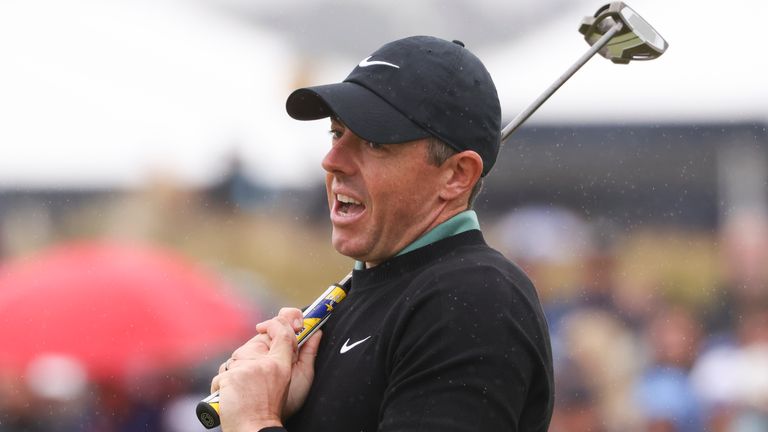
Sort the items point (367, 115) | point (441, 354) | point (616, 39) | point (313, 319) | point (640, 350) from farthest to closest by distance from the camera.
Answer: point (640, 350), point (616, 39), point (313, 319), point (367, 115), point (441, 354)

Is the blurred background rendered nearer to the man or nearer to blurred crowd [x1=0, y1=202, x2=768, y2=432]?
blurred crowd [x1=0, y1=202, x2=768, y2=432]

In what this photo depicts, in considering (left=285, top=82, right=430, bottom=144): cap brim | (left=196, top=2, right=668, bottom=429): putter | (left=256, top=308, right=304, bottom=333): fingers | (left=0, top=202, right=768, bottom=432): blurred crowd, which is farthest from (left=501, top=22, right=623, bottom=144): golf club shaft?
(left=0, top=202, right=768, bottom=432): blurred crowd

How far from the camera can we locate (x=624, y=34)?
2912 mm

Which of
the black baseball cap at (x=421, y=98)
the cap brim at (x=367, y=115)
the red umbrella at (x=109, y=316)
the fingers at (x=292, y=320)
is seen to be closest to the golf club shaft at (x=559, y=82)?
the black baseball cap at (x=421, y=98)

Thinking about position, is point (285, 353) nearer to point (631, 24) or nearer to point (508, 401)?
point (508, 401)

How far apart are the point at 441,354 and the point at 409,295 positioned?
0.49 feet

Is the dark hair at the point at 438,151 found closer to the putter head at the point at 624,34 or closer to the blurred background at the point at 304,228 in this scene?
the putter head at the point at 624,34

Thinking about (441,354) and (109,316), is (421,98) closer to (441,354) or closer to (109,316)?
(441,354)

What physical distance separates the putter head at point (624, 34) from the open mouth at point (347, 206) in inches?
35.9

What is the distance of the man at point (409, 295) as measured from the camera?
2.01 meters

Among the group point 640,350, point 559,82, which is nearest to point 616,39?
point 559,82

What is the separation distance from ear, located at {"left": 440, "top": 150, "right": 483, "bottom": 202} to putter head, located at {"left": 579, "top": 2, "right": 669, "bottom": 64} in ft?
2.55

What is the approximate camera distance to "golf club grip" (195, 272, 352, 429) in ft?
7.20

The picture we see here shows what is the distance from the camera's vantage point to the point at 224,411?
2150 millimetres
